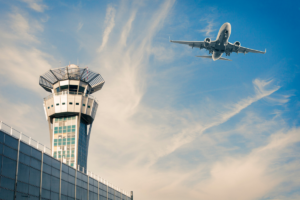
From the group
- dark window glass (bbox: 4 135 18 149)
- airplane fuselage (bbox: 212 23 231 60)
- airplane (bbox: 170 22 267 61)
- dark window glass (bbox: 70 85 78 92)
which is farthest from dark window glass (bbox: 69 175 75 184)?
dark window glass (bbox: 70 85 78 92)

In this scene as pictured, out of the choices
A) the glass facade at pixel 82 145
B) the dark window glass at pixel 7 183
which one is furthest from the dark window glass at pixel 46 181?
the glass facade at pixel 82 145

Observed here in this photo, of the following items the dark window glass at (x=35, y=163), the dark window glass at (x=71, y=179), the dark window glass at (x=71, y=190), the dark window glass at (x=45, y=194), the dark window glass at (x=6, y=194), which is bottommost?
the dark window glass at (x=6, y=194)

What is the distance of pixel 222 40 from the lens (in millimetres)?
69438

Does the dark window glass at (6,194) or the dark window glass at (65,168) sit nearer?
the dark window glass at (6,194)

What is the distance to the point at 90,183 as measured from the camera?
202ft

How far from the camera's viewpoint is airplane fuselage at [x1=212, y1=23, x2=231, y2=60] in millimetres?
65500

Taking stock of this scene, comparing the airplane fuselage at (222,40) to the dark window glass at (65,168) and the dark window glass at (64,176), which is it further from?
the dark window glass at (64,176)

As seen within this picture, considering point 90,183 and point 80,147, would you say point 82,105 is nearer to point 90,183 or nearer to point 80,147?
point 80,147

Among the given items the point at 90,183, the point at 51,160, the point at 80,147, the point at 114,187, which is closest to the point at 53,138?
the point at 80,147

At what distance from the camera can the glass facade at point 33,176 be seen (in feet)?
117

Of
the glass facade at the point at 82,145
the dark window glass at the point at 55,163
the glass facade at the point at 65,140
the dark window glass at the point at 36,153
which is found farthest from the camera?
the glass facade at the point at 82,145

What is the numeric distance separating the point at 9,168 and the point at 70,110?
67.4m

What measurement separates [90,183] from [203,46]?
43.5 m

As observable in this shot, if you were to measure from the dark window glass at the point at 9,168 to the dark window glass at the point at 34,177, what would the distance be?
13.5ft
